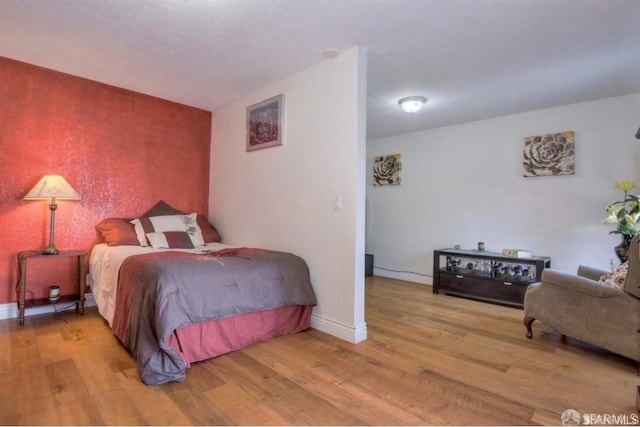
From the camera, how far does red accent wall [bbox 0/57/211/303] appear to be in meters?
2.96

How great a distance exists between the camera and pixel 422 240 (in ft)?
16.0

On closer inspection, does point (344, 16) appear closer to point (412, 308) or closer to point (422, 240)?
point (412, 308)

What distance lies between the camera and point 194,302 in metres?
2.10

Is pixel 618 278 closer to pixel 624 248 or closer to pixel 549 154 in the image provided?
pixel 624 248

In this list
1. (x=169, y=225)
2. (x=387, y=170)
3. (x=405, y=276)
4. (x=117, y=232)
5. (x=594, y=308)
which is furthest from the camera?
(x=387, y=170)

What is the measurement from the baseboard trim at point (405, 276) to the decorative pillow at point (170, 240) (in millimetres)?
3030

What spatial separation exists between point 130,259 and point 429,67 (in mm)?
2919

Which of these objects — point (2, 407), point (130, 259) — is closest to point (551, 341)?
point (130, 259)

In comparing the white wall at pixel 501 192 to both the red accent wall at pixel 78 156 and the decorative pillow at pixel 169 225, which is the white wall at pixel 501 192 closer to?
the decorative pillow at pixel 169 225

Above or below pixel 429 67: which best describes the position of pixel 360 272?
below

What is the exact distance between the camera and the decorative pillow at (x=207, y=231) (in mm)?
3861

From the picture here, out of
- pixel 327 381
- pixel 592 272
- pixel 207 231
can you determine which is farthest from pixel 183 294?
pixel 592 272

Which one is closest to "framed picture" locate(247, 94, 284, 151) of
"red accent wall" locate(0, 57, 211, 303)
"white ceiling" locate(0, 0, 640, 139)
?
"white ceiling" locate(0, 0, 640, 139)

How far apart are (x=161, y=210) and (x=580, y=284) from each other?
399 cm
